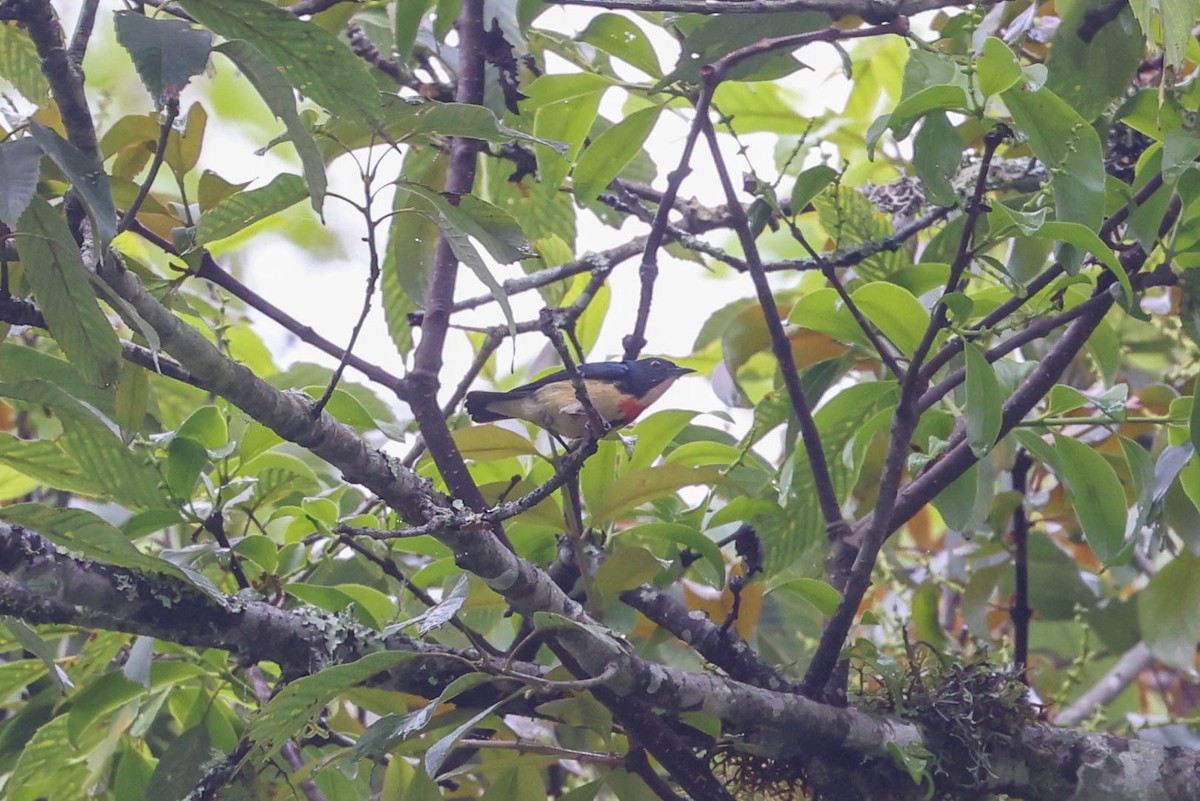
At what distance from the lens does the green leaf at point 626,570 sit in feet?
4.67

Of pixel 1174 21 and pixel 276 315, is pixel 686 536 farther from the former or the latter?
pixel 1174 21

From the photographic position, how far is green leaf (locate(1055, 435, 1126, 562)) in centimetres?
157

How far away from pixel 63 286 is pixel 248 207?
272 mm

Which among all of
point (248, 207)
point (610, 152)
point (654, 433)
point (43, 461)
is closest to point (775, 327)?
point (654, 433)

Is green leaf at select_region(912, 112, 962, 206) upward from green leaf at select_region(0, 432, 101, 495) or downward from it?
upward

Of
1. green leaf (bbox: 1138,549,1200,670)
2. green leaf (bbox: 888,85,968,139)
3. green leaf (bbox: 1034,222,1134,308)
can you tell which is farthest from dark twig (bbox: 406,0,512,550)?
green leaf (bbox: 1138,549,1200,670)

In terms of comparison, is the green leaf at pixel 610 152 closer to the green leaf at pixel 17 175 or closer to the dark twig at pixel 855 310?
the dark twig at pixel 855 310

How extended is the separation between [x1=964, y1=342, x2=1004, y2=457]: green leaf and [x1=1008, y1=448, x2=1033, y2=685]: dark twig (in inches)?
30.7

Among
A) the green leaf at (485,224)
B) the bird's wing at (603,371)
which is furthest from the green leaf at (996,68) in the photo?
the bird's wing at (603,371)

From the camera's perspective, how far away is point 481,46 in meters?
1.61

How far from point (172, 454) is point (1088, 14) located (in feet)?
4.81

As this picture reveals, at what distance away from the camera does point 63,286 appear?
3.46 ft

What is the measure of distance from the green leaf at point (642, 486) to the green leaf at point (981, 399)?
0.37m

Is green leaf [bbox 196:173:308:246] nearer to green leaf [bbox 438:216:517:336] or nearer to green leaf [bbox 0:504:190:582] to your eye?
green leaf [bbox 438:216:517:336]
